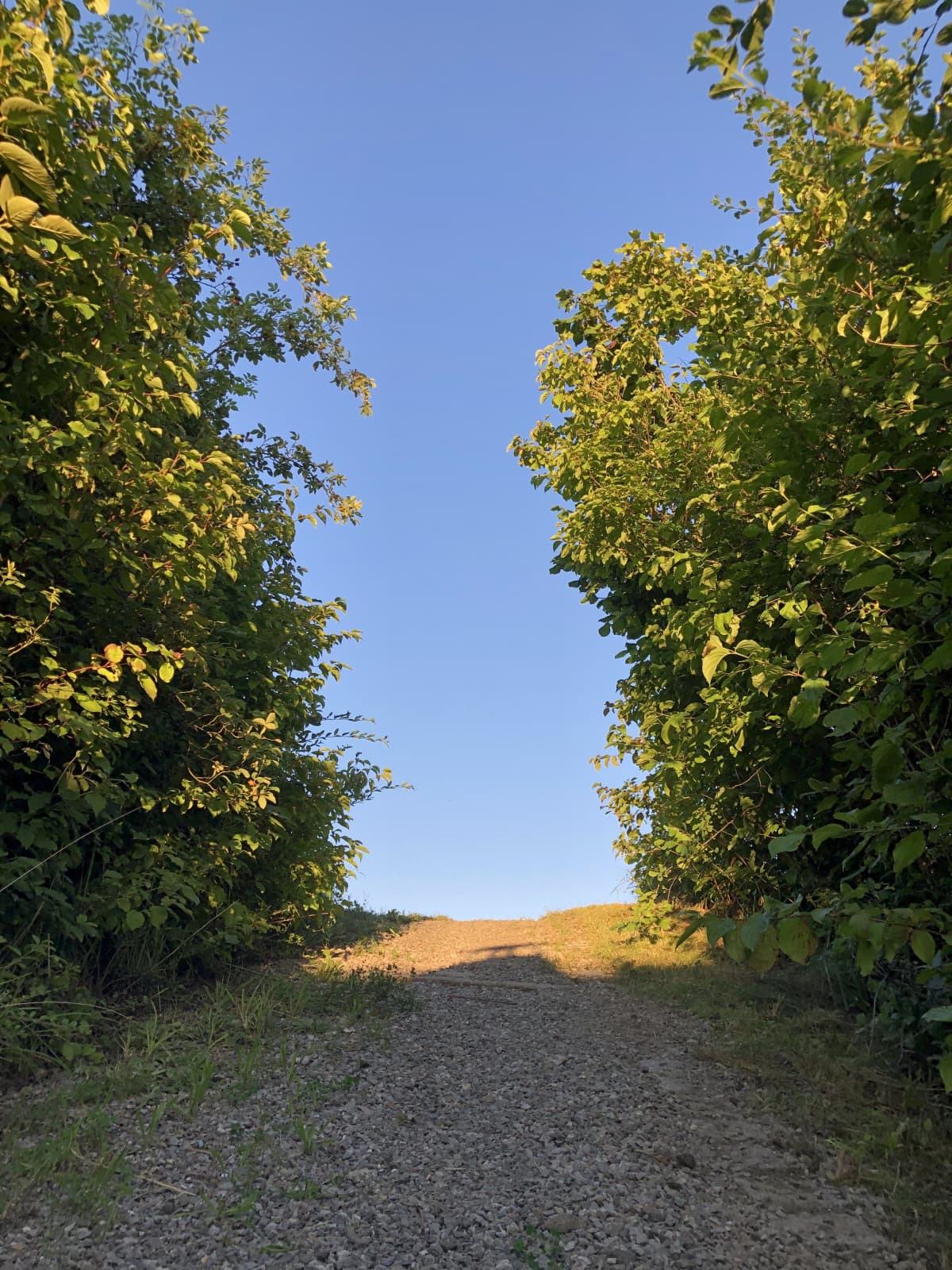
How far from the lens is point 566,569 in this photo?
12.1 m

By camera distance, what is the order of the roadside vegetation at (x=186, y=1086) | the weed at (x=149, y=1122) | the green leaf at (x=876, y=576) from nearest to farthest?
the green leaf at (x=876, y=576), the roadside vegetation at (x=186, y=1086), the weed at (x=149, y=1122)

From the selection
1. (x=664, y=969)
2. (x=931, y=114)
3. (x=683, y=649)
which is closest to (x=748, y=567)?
(x=683, y=649)

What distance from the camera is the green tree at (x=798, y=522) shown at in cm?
288

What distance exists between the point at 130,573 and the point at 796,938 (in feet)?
18.5

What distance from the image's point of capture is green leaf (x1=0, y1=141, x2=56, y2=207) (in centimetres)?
320

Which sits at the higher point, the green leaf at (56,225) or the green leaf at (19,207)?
the green leaf at (56,225)

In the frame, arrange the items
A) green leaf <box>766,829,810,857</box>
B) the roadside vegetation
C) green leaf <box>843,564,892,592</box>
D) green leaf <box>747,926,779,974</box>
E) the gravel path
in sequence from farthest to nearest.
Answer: the roadside vegetation → the gravel path → green leaf <box>843,564,892,592</box> → green leaf <box>766,829,810,857</box> → green leaf <box>747,926,779,974</box>

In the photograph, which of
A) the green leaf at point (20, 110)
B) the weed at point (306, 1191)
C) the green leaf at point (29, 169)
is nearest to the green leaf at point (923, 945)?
the weed at point (306, 1191)

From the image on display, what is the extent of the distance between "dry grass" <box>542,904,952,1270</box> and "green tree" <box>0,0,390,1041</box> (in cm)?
481

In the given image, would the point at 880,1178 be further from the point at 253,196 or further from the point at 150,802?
the point at 253,196

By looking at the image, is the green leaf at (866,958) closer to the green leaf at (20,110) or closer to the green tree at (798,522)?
the green tree at (798,522)

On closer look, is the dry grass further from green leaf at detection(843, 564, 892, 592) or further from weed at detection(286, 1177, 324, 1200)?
green leaf at detection(843, 564, 892, 592)

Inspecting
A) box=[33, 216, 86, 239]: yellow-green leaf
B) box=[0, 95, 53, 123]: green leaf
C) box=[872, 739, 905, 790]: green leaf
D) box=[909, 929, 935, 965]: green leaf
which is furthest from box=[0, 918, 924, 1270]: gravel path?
box=[0, 95, 53, 123]: green leaf

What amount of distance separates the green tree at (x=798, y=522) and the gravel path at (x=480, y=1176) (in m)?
1.64
